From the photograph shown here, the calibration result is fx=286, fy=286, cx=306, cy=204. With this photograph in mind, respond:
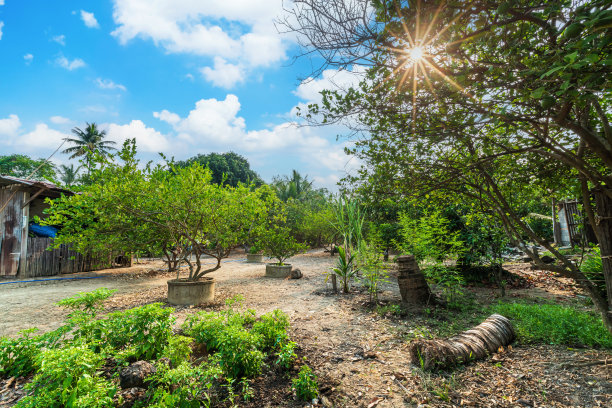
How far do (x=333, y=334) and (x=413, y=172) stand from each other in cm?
264

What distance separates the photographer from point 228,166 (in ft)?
104

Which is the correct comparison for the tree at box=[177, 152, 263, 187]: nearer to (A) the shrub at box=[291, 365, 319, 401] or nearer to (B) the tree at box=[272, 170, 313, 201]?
(B) the tree at box=[272, 170, 313, 201]

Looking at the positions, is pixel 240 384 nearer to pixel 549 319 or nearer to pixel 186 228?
pixel 186 228

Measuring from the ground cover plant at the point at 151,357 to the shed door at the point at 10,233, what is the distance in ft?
32.4

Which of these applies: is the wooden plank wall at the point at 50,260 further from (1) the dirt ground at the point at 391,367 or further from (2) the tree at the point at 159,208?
(1) the dirt ground at the point at 391,367

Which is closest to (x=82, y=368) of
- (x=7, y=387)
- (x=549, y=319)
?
(x=7, y=387)

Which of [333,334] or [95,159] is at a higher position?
[95,159]

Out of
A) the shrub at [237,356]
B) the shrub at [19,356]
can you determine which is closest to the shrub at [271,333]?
the shrub at [237,356]

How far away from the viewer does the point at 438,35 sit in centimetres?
207

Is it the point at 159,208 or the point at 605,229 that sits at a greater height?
the point at 159,208

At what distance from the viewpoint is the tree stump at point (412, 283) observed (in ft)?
18.4

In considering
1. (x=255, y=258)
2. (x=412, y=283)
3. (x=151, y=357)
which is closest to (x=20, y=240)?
(x=255, y=258)

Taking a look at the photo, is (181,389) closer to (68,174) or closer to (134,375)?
(134,375)

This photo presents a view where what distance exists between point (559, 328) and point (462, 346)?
5.77 feet
